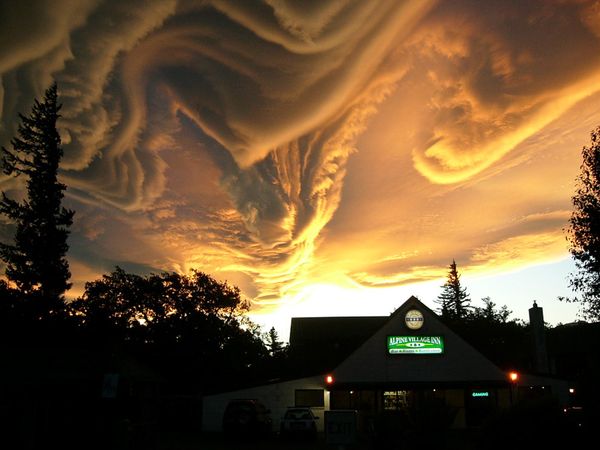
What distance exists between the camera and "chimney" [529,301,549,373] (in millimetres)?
48094

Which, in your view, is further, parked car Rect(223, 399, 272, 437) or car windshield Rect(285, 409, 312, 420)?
car windshield Rect(285, 409, 312, 420)

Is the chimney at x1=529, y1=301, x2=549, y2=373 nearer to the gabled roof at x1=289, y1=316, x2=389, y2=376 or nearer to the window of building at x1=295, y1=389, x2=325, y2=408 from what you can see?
the gabled roof at x1=289, y1=316, x2=389, y2=376

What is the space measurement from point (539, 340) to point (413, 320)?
2013 cm

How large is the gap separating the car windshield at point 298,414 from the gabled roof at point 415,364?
7209 mm

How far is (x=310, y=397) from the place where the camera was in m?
34.9

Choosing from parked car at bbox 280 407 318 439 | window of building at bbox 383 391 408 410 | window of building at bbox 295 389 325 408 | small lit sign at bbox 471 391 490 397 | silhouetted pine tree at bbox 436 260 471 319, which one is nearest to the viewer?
parked car at bbox 280 407 318 439

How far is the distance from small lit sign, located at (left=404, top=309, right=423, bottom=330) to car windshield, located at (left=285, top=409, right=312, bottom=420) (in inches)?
432

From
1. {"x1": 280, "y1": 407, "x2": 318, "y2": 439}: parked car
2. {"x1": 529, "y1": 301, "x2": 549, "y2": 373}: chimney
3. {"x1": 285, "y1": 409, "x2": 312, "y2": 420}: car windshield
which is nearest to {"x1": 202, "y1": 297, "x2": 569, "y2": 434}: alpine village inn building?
{"x1": 285, "y1": 409, "x2": 312, "y2": 420}: car windshield

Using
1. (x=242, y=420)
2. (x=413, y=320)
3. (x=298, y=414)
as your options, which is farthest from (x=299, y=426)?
(x=413, y=320)

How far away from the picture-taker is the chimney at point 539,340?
158 ft

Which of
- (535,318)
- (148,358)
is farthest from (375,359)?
(148,358)

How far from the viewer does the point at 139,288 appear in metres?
54.3

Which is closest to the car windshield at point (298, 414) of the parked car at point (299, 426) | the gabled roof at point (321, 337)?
the parked car at point (299, 426)

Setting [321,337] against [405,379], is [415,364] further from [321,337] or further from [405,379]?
[321,337]
